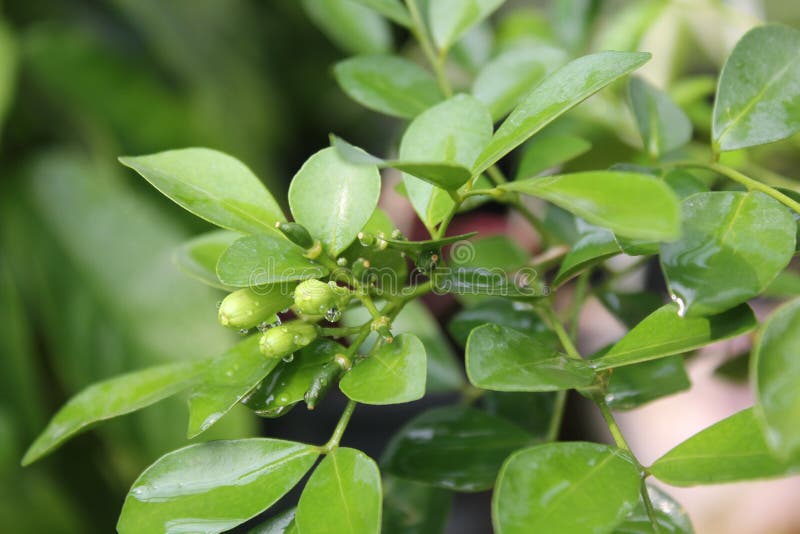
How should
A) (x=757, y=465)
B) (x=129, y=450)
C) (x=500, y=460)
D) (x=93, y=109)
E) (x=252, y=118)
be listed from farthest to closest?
(x=252, y=118) → (x=93, y=109) → (x=129, y=450) → (x=500, y=460) → (x=757, y=465)

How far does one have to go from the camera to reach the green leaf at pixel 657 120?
1.06 ft

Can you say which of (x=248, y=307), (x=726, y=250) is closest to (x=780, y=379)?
(x=726, y=250)

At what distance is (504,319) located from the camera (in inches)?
12.5

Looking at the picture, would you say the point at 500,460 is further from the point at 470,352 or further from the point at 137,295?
the point at 137,295

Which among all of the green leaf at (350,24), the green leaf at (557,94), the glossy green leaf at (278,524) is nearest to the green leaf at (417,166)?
the green leaf at (557,94)

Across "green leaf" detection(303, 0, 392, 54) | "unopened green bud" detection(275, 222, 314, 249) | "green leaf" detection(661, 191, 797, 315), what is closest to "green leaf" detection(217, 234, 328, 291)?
"unopened green bud" detection(275, 222, 314, 249)

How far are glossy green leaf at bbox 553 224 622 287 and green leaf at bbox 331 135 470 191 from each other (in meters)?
0.05

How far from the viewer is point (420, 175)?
21cm

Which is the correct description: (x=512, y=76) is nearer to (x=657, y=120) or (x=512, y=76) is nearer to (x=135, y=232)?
(x=657, y=120)

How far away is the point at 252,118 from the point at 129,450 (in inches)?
23.3

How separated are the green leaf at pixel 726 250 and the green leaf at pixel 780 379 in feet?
0.04

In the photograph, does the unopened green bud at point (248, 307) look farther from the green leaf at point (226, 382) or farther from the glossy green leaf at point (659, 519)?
the glossy green leaf at point (659, 519)

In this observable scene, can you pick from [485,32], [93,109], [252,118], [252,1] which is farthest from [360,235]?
[252,1]

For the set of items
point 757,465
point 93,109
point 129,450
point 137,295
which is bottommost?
point 129,450
